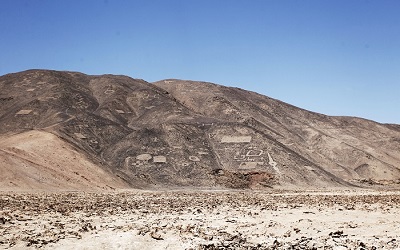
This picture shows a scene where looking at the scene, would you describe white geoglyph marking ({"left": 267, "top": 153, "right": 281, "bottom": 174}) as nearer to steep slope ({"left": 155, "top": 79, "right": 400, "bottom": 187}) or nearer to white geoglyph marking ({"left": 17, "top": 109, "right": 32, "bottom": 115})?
steep slope ({"left": 155, "top": 79, "right": 400, "bottom": 187})

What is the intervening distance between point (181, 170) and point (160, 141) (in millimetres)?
8864

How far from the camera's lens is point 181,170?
59.3 m

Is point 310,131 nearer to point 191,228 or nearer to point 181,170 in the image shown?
point 181,170

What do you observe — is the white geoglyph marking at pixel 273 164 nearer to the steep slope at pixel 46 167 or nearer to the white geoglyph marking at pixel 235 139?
the white geoglyph marking at pixel 235 139

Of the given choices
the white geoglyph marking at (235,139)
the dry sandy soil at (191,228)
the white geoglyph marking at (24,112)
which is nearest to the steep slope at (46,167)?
the dry sandy soil at (191,228)

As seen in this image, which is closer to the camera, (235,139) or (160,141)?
(160,141)

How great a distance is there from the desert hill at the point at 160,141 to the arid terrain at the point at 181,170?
11.5 inches

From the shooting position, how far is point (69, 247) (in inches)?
524

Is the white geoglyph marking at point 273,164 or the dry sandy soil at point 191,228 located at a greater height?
the white geoglyph marking at point 273,164

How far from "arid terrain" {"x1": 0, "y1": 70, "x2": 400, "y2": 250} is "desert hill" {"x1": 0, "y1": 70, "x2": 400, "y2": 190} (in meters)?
0.29

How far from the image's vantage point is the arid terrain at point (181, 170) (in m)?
15.4

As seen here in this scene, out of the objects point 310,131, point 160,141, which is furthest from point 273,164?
point 310,131

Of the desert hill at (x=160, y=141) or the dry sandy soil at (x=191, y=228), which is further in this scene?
the desert hill at (x=160, y=141)

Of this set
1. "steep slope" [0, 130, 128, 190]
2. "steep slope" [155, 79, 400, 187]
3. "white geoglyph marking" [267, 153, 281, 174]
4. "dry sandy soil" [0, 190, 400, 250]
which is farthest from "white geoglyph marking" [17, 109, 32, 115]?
"dry sandy soil" [0, 190, 400, 250]
